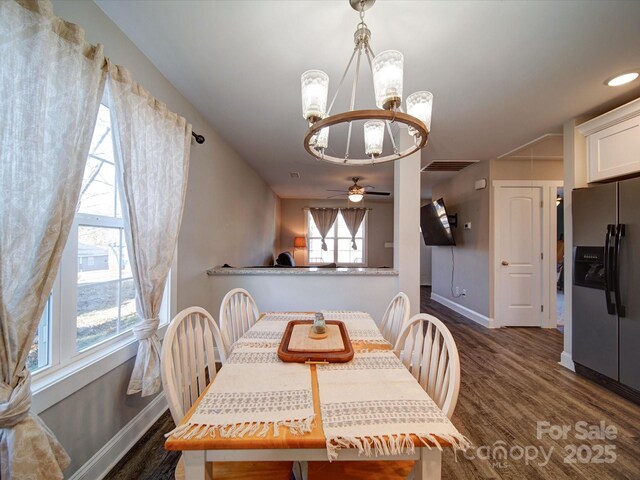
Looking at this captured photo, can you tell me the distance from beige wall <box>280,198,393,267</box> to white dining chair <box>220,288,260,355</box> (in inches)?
197

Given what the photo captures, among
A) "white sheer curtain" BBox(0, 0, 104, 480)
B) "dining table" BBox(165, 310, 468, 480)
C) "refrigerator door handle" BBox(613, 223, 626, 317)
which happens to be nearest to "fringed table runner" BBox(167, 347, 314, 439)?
"dining table" BBox(165, 310, 468, 480)

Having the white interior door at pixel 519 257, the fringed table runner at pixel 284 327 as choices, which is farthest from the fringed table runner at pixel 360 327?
the white interior door at pixel 519 257

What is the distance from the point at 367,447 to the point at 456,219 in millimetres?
4627

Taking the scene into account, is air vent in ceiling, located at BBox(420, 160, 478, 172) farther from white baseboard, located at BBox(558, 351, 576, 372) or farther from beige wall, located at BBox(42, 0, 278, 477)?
beige wall, located at BBox(42, 0, 278, 477)

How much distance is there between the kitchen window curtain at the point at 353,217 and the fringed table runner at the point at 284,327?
5.11 meters

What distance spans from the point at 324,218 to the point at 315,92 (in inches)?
226

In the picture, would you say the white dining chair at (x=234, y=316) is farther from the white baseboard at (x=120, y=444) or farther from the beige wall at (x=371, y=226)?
the beige wall at (x=371, y=226)

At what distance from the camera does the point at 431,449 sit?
73cm

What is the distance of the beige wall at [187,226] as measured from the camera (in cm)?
121

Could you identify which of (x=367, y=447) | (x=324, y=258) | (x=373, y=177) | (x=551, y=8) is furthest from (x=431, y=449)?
(x=324, y=258)

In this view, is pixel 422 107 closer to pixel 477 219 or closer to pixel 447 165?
pixel 447 165

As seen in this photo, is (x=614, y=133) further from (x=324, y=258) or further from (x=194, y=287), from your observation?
(x=324, y=258)

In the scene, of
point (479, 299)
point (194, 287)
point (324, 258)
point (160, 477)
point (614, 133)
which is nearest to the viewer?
point (160, 477)

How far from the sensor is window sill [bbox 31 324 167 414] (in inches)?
40.9
